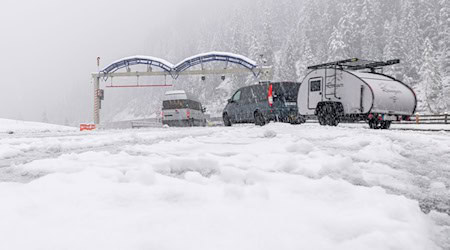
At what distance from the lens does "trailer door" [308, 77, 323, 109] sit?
566 inches

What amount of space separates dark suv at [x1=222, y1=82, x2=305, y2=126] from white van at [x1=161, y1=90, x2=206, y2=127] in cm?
858

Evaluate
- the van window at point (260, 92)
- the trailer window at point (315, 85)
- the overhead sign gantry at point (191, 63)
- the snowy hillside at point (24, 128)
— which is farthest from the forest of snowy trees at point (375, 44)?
the snowy hillside at point (24, 128)

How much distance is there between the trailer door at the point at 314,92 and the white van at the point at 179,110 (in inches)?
450

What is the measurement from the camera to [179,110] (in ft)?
80.7

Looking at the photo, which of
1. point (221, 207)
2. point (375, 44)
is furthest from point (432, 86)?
point (221, 207)

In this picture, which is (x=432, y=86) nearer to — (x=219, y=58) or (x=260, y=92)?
(x=219, y=58)

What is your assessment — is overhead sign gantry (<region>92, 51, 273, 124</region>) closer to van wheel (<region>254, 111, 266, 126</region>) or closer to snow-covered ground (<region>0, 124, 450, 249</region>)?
→ van wheel (<region>254, 111, 266, 126</region>)

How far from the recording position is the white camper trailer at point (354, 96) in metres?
12.7

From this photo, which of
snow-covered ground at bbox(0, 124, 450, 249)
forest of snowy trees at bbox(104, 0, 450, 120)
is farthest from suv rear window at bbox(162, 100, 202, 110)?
forest of snowy trees at bbox(104, 0, 450, 120)

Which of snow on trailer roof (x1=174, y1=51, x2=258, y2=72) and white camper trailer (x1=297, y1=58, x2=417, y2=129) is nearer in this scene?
white camper trailer (x1=297, y1=58, x2=417, y2=129)

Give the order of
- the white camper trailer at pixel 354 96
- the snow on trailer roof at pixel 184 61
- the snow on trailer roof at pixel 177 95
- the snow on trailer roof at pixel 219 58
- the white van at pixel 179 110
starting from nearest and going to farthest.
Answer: the white camper trailer at pixel 354 96, the white van at pixel 179 110, the snow on trailer roof at pixel 177 95, the snow on trailer roof at pixel 219 58, the snow on trailer roof at pixel 184 61

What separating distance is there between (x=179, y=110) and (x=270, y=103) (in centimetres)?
1100

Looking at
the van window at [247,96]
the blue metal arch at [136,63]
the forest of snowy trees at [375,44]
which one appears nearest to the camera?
the van window at [247,96]

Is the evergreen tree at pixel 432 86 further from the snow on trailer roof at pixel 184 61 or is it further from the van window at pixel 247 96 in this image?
the van window at pixel 247 96
